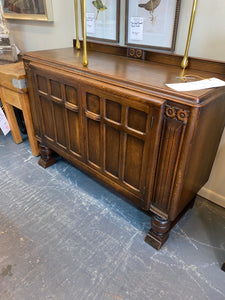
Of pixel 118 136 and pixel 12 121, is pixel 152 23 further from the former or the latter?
pixel 12 121

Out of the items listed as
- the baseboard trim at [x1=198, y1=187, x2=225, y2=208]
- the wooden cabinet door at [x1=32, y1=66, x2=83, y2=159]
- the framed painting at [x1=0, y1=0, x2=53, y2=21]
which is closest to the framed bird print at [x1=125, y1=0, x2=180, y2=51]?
the wooden cabinet door at [x1=32, y1=66, x2=83, y2=159]

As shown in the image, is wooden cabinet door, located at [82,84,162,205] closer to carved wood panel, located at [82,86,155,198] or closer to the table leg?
carved wood panel, located at [82,86,155,198]

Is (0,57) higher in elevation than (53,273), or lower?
higher

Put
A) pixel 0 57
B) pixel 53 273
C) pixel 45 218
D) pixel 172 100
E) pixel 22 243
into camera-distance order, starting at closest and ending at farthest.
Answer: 1. pixel 172 100
2. pixel 53 273
3. pixel 22 243
4. pixel 45 218
5. pixel 0 57

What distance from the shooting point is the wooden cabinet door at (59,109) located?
4.17 feet

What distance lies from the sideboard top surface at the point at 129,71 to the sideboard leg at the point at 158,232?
68 cm

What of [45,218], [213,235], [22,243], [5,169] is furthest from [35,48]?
[213,235]

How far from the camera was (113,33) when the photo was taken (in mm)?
1582

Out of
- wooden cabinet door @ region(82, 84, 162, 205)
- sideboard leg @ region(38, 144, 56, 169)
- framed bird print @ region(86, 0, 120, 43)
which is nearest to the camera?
wooden cabinet door @ region(82, 84, 162, 205)

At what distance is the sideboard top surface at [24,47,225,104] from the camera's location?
3.00 feet

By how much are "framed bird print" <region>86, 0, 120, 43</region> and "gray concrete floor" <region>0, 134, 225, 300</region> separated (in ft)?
3.61

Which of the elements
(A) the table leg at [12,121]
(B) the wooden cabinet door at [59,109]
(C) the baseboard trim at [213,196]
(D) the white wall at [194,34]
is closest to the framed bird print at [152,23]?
(D) the white wall at [194,34]

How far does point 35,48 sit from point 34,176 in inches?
53.2

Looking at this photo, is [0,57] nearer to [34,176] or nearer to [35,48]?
[35,48]
